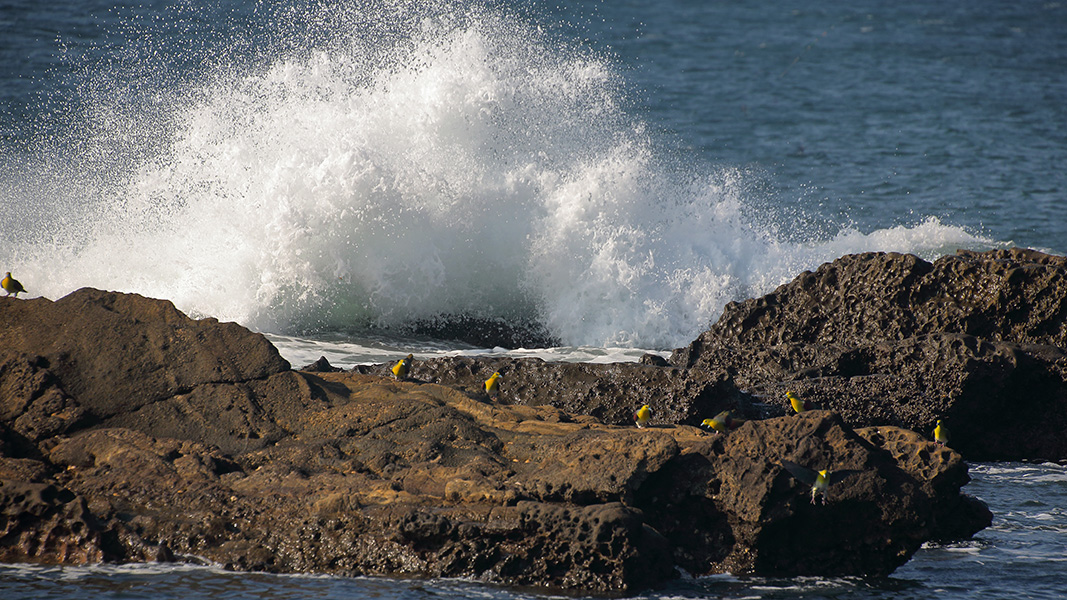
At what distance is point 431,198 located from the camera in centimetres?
1220

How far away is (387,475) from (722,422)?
2.14 meters

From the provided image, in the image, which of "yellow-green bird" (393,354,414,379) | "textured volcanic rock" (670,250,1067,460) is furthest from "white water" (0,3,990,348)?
"yellow-green bird" (393,354,414,379)

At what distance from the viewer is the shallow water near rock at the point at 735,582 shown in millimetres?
4449

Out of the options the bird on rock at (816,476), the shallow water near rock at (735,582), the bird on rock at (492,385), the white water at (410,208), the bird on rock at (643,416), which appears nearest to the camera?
the shallow water near rock at (735,582)

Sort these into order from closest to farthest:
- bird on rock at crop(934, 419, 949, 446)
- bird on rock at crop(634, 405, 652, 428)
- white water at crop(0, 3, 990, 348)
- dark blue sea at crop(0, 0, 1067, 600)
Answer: bird on rock at crop(634, 405, 652, 428), bird on rock at crop(934, 419, 949, 446), dark blue sea at crop(0, 0, 1067, 600), white water at crop(0, 3, 990, 348)

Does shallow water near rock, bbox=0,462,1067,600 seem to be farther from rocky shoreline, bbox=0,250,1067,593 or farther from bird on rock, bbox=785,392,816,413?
bird on rock, bbox=785,392,816,413

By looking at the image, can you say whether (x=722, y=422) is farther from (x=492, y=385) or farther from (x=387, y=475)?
(x=387, y=475)

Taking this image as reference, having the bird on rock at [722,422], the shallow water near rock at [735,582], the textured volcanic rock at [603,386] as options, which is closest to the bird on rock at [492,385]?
the textured volcanic rock at [603,386]

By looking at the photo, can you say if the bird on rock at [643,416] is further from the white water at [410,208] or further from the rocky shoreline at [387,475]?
the white water at [410,208]

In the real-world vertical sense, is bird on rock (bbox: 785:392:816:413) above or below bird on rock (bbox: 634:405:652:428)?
above

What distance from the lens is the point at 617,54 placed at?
2516cm

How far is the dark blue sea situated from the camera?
36.8 feet

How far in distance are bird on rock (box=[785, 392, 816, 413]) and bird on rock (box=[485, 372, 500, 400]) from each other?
80.3 inches

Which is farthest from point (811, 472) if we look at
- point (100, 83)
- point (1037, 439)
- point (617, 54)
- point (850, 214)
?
point (617, 54)
